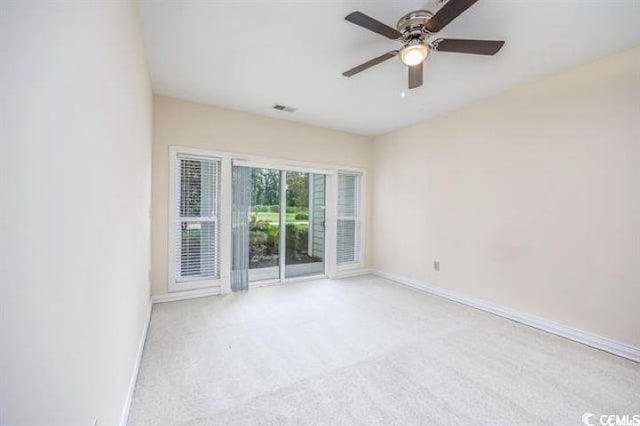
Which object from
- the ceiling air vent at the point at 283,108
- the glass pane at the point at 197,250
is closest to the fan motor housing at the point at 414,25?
the ceiling air vent at the point at 283,108

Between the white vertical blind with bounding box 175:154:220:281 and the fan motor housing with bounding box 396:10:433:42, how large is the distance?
2.92 metres

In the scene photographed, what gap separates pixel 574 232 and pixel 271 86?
11.8ft

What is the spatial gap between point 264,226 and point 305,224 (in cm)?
81

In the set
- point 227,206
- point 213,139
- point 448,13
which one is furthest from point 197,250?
point 448,13

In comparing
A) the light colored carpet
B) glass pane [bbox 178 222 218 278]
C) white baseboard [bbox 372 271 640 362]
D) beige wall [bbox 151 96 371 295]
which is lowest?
the light colored carpet

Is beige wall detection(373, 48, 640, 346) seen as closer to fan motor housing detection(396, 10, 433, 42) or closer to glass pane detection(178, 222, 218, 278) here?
fan motor housing detection(396, 10, 433, 42)

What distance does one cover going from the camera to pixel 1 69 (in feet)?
1.72

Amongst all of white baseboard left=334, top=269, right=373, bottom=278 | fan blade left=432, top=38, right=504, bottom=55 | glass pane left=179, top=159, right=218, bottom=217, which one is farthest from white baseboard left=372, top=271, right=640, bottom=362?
glass pane left=179, top=159, right=218, bottom=217

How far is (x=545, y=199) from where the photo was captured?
2.96 meters

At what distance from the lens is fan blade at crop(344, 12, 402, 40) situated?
5.63 feet

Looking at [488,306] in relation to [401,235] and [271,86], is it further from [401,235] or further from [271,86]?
[271,86]

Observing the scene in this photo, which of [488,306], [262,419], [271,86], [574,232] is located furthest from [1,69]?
[488,306]

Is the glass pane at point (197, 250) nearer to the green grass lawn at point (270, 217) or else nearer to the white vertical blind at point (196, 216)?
the white vertical blind at point (196, 216)

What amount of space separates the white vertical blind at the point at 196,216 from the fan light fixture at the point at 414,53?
285cm
